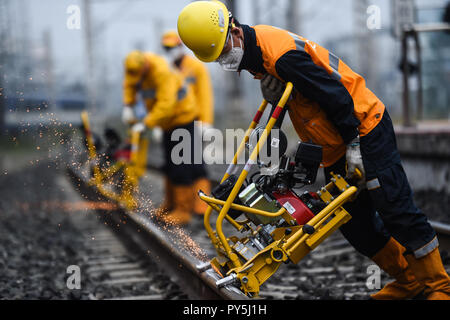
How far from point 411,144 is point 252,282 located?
15.3 ft

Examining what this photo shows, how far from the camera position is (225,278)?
2920mm

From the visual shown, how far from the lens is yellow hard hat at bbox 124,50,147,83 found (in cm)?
677

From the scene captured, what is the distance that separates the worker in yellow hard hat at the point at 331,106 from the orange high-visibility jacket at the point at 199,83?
429 cm

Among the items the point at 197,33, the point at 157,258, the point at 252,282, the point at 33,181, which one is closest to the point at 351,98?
the point at 197,33

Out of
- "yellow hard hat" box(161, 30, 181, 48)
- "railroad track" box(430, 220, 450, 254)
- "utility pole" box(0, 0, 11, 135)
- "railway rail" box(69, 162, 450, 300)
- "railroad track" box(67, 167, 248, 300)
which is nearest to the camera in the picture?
"railroad track" box(67, 167, 248, 300)

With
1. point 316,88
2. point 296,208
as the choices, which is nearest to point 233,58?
point 316,88

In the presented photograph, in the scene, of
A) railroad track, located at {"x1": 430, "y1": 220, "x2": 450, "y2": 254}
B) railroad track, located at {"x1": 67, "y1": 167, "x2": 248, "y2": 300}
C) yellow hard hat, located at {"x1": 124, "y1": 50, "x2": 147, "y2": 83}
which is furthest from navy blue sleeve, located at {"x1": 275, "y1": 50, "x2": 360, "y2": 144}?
yellow hard hat, located at {"x1": 124, "y1": 50, "x2": 147, "y2": 83}

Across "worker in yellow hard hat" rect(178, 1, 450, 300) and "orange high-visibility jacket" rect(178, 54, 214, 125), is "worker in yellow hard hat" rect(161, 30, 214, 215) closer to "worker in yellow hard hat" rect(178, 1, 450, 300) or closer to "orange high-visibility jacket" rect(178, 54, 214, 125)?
"orange high-visibility jacket" rect(178, 54, 214, 125)

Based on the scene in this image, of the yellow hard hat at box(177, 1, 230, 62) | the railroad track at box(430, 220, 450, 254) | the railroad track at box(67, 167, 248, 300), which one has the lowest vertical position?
the railroad track at box(67, 167, 248, 300)

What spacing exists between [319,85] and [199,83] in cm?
480

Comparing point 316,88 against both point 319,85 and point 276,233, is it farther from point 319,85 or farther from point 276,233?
point 276,233

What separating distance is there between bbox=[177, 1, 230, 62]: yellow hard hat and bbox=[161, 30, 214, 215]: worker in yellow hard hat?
13.4 feet

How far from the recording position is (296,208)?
Result: 117 inches
